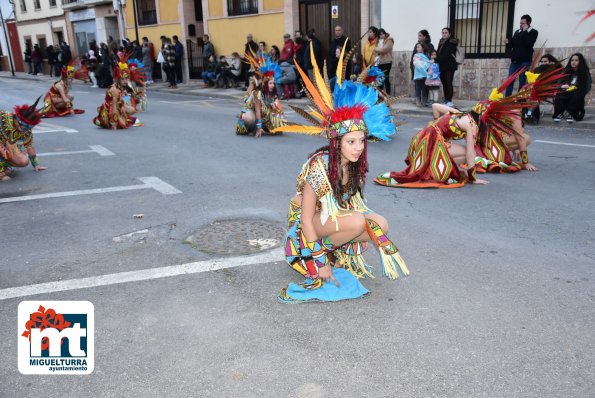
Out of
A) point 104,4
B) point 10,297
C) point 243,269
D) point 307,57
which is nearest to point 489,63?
point 307,57

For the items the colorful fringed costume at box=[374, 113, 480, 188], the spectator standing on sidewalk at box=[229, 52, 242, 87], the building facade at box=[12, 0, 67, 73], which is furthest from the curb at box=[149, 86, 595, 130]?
the building facade at box=[12, 0, 67, 73]

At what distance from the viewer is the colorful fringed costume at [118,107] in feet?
40.5

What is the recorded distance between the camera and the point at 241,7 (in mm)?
23750

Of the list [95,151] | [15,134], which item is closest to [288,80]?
[95,151]

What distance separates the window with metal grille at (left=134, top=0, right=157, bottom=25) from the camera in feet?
96.3

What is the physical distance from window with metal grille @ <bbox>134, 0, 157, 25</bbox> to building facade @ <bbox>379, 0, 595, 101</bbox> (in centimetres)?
1652

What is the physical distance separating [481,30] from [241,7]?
12028 mm

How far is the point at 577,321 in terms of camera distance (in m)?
3.49

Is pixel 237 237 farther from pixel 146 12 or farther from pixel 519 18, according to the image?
pixel 146 12

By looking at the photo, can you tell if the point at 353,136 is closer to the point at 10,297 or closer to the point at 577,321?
the point at 577,321

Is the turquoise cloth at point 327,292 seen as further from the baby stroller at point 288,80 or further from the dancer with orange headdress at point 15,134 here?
the baby stroller at point 288,80

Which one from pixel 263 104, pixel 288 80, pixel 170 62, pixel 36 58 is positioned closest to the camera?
pixel 263 104

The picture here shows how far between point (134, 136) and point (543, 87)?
784 centimetres

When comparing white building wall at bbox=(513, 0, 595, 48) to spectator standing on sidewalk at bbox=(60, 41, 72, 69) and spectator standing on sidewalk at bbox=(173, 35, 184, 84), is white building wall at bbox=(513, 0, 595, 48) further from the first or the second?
spectator standing on sidewalk at bbox=(60, 41, 72, 69)
